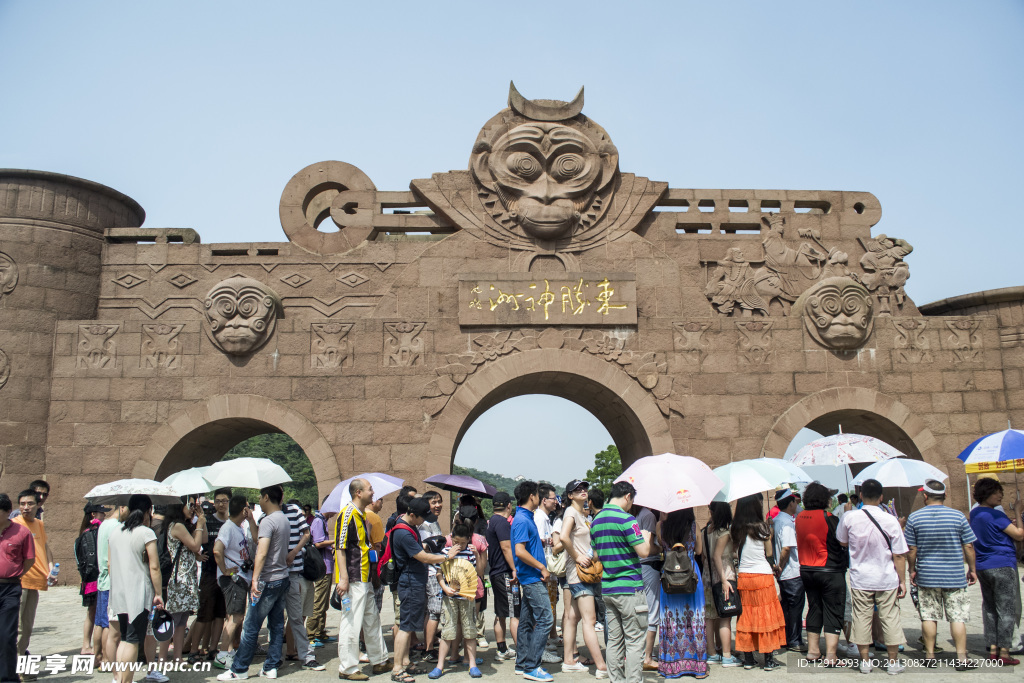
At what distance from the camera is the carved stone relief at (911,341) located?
12844mm

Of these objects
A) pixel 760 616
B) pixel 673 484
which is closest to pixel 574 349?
pixel 673 484

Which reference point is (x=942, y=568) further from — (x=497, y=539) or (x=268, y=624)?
(x=268, y=624)

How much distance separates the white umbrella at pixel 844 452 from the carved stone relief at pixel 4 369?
36.8 feet

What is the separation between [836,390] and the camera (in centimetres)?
1257

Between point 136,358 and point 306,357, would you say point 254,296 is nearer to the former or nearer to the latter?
point 306,357

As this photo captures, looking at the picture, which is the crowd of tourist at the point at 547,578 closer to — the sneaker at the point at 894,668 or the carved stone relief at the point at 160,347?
the sneaker at the point at 894,668

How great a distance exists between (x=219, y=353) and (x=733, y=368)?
810cm

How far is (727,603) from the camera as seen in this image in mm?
6766

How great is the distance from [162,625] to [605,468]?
38.1m

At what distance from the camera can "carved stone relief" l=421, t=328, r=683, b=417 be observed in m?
12.4

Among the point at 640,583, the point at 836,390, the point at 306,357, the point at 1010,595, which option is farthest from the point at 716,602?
the point at 306,357

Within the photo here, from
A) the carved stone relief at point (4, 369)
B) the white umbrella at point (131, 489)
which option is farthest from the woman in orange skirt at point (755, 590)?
the carved stone relief at point (4, 369)

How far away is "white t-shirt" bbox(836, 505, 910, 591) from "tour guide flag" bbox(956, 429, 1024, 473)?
1.61 metres

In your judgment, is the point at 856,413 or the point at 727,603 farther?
the point at 856,413
